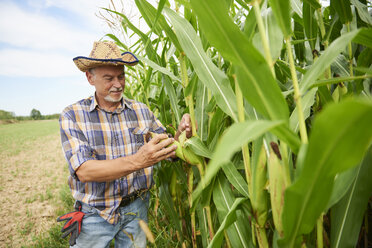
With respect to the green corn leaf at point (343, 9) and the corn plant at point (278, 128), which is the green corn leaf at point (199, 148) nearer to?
the corn plant at point (278, 128)

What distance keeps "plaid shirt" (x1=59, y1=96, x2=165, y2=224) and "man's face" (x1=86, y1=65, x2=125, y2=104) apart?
0.09 meters

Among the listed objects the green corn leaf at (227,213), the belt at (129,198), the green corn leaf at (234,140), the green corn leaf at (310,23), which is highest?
the green corn leaf at (310,23)

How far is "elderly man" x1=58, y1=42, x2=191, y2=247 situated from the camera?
1261 mm

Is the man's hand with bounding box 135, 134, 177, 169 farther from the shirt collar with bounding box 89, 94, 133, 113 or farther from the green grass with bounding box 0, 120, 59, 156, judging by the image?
the green grass with bounding box 0, 120, 59, 156

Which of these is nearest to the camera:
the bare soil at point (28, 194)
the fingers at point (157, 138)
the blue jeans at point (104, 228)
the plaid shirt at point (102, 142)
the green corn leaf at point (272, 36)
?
the green corn leaf at point (272, 36)

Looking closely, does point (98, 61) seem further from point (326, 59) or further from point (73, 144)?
point (326, 59)

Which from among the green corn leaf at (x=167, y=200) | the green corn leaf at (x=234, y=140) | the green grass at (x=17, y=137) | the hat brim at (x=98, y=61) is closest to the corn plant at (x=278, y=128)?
the green corn leaf at (x=234, y=140)

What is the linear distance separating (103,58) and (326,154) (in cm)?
131

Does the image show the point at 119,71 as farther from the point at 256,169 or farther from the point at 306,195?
the point at 306,195

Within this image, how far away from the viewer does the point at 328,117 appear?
0.88ft

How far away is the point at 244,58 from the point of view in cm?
40

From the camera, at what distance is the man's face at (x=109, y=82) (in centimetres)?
134

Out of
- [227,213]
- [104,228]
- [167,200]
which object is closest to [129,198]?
[104,228]

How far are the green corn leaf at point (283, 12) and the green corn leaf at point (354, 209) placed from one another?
381mm
